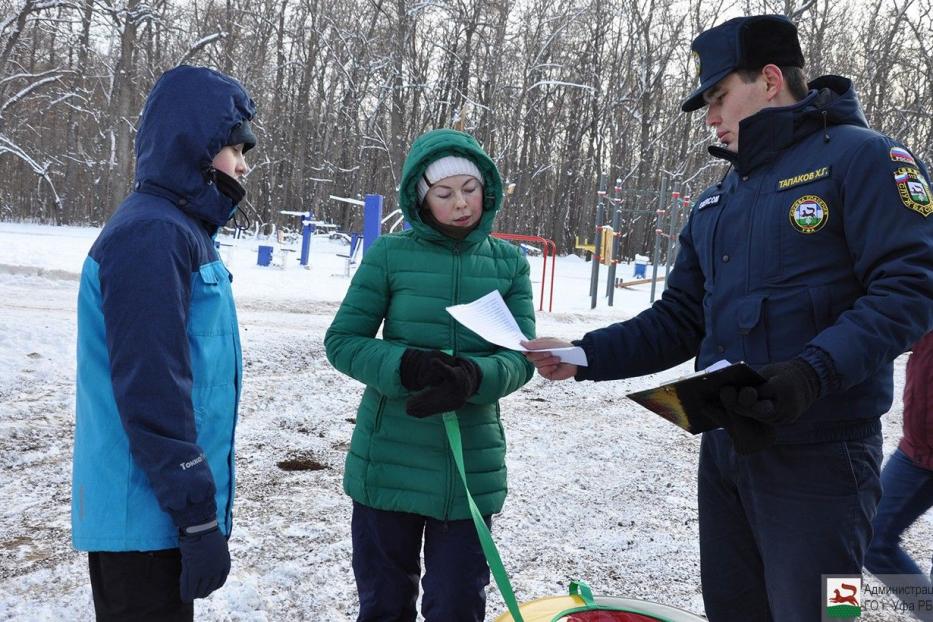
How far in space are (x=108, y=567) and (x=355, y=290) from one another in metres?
1.11

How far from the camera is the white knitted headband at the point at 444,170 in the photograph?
246 cm

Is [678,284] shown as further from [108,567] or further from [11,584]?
[11,584]

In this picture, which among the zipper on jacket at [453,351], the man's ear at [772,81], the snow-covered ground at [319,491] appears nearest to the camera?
the man's ear at [772,81]

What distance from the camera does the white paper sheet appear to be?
215cm

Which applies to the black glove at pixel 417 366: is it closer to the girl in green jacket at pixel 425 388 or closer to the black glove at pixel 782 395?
the girl in green jacket at pixel 425 388

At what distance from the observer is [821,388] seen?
5.27ft

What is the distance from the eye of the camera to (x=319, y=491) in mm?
4203

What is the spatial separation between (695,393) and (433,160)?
4.05 ft

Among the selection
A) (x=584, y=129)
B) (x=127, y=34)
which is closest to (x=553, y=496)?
(x=127, y=34)

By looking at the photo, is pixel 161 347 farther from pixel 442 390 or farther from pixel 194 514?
pixel 442 390

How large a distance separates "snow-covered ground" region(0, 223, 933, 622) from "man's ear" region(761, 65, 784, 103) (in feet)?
7.41

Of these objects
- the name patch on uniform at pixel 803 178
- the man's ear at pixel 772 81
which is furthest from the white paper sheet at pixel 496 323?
the man's ear at pixel 772 81

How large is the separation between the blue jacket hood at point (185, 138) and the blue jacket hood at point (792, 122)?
138cm

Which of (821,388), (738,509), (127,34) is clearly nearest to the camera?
(821,388)
